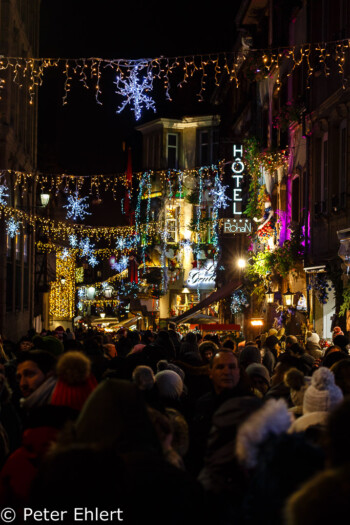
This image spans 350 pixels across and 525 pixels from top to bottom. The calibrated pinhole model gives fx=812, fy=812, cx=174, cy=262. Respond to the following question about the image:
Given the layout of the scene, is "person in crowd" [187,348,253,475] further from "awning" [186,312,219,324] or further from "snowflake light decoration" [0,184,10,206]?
"awning" [186,312,219,324]

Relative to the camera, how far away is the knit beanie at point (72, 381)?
610cm

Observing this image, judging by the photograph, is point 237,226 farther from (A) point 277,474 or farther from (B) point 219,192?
(A) point 277,474

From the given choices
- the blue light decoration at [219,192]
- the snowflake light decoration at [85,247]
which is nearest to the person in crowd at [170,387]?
the blue light decoration at [219,192]

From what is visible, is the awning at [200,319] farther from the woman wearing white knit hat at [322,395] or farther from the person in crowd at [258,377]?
the woman wearing white knit hat at [322,395]

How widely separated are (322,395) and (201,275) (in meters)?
46.4

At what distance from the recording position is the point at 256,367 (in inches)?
374

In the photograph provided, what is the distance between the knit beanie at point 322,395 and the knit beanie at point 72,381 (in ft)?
5.50

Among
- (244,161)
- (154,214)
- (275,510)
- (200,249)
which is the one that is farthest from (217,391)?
(154,214)

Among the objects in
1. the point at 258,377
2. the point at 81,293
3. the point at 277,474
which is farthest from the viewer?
the point at 81,293

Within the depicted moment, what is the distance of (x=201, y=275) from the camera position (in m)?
52.1

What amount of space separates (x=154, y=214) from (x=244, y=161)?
75.3ft

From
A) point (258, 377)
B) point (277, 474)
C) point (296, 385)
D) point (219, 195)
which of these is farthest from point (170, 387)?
point (219, 195)

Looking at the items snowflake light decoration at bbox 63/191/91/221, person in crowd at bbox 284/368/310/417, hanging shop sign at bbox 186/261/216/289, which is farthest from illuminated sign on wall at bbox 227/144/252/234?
person in crowd at bbox 284/368/310/417

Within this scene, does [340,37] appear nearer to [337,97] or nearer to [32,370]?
[337,97]
